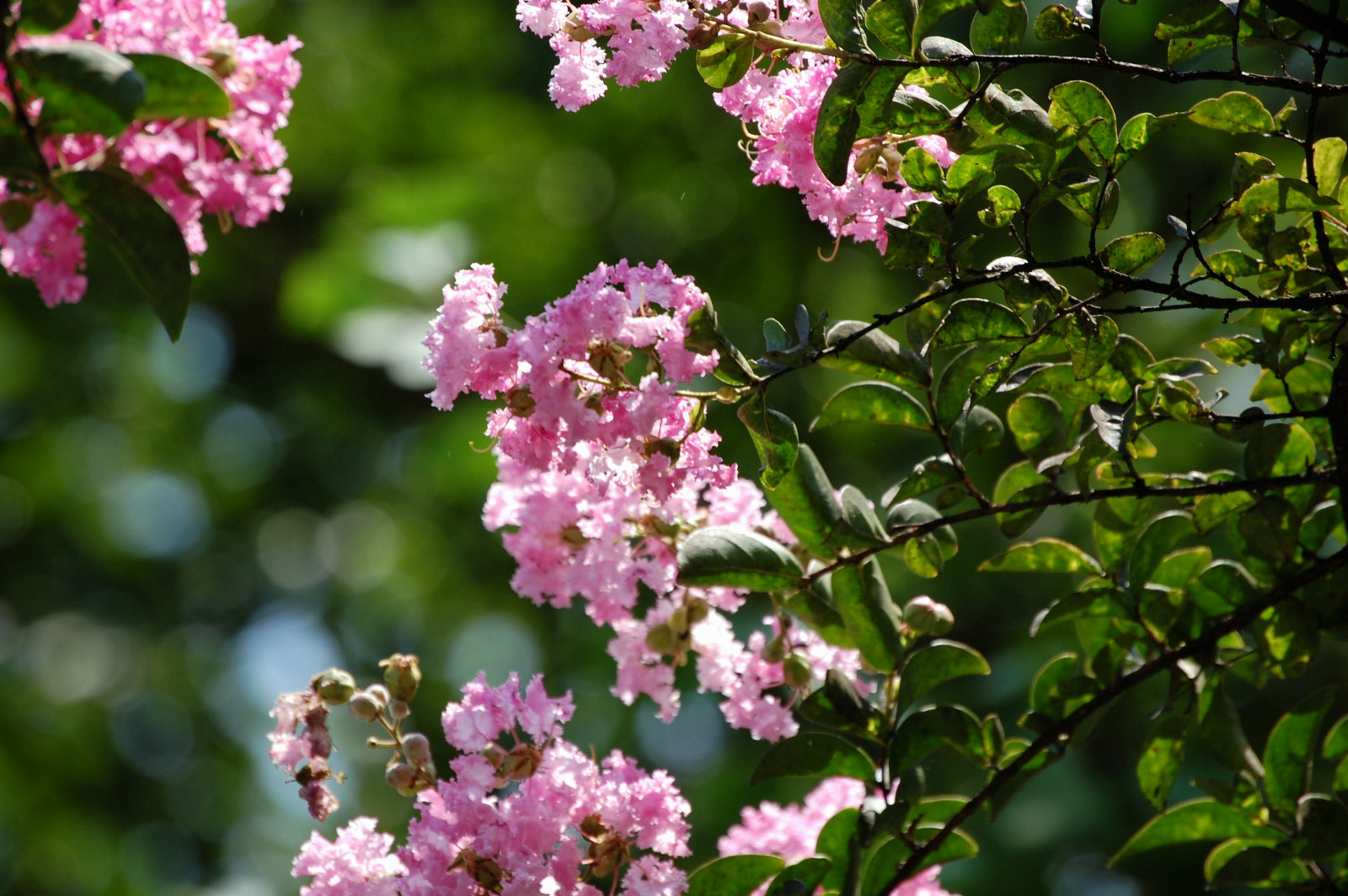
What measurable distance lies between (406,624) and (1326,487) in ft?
11.7

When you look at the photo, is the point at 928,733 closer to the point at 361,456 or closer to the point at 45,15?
the point at 45,15

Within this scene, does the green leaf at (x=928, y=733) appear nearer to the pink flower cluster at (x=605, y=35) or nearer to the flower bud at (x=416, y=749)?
the flower bud at (x=416, y=749)

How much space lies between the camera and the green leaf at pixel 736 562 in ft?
2.72

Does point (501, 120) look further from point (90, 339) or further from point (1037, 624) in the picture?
point (1037, 624)

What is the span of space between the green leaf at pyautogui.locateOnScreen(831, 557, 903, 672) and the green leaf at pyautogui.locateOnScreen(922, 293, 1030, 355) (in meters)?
0.23

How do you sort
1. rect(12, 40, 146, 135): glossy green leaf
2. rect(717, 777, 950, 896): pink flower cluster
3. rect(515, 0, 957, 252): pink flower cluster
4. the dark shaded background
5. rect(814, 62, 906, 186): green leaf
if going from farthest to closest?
the dark shaded background → rect(717, 777, 950, 896): pink flower cluster → rect(515, 0, 957, 252): pink flower cluster → rect(814, 62, 906, 186): green leaf → rect(12, 40, 146, 135): glossy green leaf

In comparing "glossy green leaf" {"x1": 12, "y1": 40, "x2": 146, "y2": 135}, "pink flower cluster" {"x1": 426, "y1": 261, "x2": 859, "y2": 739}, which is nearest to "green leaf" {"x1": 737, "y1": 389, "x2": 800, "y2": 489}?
"pink flower cluster" {"x1": 426, "y1": 261, "x2": 859, "y2": 739}

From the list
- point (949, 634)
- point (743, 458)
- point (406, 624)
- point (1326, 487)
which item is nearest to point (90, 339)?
point (406, 624)

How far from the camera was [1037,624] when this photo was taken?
0.86 meters

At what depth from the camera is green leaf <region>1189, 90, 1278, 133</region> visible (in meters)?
0.70

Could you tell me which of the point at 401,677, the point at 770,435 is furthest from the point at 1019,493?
the point at 401,677

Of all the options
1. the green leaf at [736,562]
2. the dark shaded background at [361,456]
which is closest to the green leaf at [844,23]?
the green leaf at [736,562]

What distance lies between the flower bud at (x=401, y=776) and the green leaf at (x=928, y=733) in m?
0.34

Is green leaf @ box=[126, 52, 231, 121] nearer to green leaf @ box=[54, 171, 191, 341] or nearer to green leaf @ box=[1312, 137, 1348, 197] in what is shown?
green leaf @ box=[54, 171, 191, 341]
